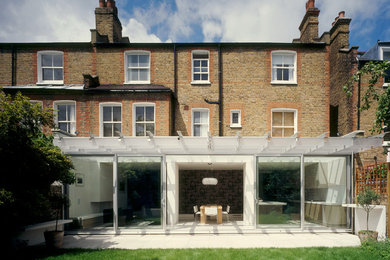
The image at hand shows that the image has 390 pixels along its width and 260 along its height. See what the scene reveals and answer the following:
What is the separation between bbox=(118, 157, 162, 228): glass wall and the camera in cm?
1036

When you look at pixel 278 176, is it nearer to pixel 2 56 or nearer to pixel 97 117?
pixel 97 117

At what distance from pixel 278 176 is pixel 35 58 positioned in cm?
1286

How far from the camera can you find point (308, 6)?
13.6 m

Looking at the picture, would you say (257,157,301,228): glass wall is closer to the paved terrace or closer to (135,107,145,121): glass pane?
the paved terrace

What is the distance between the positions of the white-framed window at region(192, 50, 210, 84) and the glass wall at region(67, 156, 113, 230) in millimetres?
5913

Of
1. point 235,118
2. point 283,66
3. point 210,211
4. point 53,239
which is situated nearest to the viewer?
point 53,239

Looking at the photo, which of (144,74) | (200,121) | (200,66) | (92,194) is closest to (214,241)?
(92,194)

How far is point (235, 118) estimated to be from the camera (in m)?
13.1

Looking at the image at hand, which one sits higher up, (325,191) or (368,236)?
(325,191)

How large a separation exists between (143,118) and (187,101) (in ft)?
7.56

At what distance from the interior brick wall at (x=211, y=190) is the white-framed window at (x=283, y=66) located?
18.3 ft

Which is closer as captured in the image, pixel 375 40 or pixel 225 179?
pixel 375 40

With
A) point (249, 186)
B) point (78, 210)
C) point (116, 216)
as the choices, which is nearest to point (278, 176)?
point (249, 186)

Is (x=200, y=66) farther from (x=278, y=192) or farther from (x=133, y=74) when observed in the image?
(x=278, y=192)
